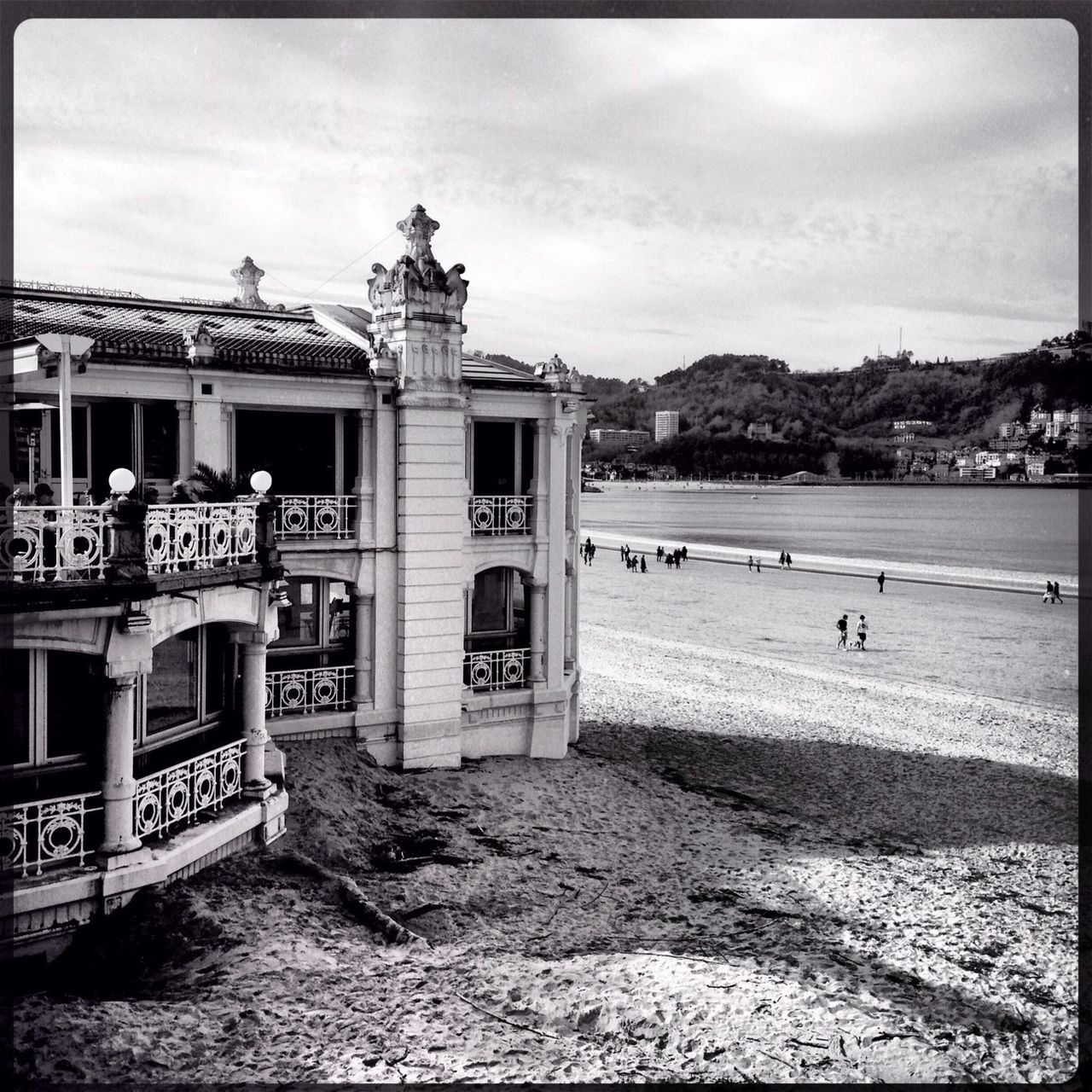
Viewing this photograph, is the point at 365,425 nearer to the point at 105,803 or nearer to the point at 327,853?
the point at 327,853

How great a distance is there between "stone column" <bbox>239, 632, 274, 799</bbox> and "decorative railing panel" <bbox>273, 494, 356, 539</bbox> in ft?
15.3

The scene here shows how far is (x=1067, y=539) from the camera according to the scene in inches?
5157

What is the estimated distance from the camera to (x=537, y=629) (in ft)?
74.1

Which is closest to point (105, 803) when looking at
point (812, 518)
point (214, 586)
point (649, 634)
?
point (214, 586)

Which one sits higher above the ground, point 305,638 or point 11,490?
point 11,490

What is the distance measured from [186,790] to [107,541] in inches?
129

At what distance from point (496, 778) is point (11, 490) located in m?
11.1

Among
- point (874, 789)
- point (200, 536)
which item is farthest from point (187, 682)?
point (874, 789)

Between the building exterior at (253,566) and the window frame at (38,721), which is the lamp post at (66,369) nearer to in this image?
the building exterior at (253,566)

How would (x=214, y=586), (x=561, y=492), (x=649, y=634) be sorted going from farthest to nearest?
(x=649, y=634) → (x=561, y=492) → (x=214, y=586)

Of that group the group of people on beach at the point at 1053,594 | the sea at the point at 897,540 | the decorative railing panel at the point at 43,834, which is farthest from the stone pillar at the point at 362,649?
the group of people on beach at the point at 1053,594

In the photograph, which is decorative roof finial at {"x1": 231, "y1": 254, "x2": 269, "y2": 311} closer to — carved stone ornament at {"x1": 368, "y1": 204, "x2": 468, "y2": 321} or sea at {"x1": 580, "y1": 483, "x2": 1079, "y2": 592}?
carved stone ornament at {"x1": 368, "y1": 204, "x2": 468, "y2": 321}

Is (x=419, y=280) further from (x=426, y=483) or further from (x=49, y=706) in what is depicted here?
(x=49, y=706)

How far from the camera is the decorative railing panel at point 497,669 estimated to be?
22.0 meters
